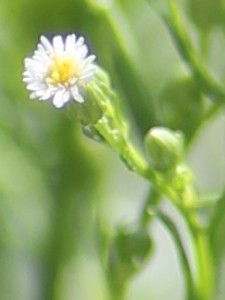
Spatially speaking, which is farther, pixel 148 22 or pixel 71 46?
pixel 148 22

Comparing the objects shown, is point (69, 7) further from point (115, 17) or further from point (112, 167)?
point (112, 167)

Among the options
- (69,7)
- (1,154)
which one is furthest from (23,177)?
(69,7)

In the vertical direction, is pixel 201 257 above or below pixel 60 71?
below

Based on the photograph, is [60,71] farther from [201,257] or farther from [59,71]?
[201,257]

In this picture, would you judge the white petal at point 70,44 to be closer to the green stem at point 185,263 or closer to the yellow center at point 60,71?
the yellow center at point 60,71

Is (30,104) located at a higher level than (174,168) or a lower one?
higher

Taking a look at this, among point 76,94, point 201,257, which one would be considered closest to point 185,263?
point 201,257

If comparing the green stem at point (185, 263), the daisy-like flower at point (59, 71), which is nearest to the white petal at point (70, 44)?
the daisy-like flower at point (59, 71)
